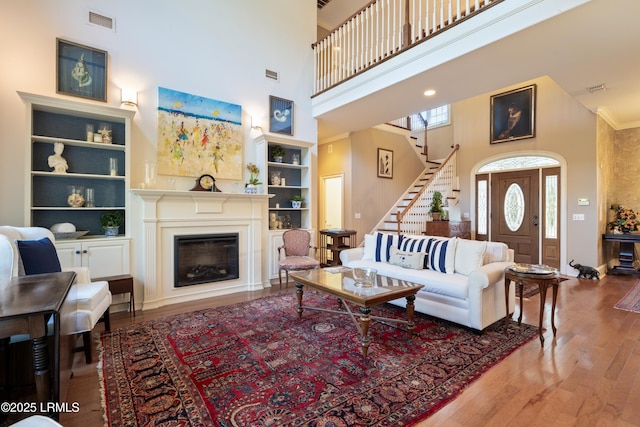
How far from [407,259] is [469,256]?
0.71 meters

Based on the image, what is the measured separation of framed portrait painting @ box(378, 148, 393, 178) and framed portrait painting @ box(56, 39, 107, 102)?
5.51 m

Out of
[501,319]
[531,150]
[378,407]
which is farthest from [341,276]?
[531,150]

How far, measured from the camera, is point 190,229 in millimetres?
4141

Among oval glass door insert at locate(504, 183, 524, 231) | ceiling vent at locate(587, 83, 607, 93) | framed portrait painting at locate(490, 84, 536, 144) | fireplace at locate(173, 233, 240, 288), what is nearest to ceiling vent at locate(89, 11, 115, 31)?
fireplace at locate(173, 233, 240, 288)

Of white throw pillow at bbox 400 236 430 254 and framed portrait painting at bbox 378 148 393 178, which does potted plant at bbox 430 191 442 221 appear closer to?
framed portrait painting at bbox 378 148 393 178

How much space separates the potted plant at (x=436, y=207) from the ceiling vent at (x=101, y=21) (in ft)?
20.8

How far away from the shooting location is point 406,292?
274 cm

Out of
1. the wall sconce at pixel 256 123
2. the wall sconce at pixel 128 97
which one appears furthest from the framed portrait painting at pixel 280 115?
the wall sconce at pixel 128 97

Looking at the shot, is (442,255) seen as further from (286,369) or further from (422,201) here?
(422,201)

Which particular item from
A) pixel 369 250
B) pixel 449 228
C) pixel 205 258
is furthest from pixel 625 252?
pixel 205 258

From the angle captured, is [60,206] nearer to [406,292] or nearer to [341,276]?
[341,276]

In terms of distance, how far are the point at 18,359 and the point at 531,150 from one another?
7904mm

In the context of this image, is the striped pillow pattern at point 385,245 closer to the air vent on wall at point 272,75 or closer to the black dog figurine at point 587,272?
the air vent on wall at point 272,75

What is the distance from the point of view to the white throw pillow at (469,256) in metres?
3.28
